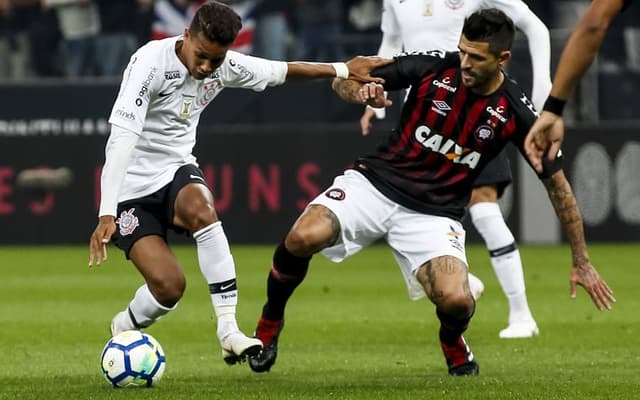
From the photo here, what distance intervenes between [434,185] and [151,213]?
1386 mm

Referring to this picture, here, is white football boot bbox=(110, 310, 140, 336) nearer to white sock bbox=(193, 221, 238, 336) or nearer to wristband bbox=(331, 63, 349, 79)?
white sock bbox=(193, 221, 238, 336)

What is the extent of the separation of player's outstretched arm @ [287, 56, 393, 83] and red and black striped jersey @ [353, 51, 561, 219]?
67mm

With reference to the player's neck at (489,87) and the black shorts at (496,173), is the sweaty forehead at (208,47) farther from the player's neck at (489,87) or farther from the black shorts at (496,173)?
the black shorts at (496,173)

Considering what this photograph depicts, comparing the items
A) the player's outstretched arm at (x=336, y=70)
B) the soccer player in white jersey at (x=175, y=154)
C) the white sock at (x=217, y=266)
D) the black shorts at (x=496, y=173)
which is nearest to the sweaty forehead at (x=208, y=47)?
the soccer player in white jersey at (x=175, y=154)

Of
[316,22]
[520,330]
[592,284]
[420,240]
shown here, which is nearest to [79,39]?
[316,22]

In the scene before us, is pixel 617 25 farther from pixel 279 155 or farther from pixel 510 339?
pixel 510 339

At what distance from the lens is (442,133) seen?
Result: 23.7 feet

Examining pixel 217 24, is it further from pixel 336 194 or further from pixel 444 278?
pixel 444 278

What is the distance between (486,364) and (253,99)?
31.4 ft

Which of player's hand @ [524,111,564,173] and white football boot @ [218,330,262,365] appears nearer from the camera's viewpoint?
player's hand @ [524,111,564,173]

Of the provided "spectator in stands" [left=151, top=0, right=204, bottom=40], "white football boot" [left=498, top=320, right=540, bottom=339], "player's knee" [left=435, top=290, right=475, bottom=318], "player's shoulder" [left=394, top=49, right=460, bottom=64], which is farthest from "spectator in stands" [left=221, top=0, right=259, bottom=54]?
"player's knee" [left=435, top=290, right=475, bottom=318]

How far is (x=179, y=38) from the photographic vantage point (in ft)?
23.7

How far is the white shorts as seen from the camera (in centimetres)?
723

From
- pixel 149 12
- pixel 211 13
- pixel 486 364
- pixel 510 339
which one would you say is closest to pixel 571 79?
pixel 211 13
